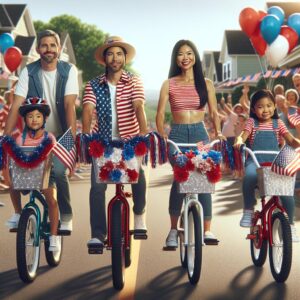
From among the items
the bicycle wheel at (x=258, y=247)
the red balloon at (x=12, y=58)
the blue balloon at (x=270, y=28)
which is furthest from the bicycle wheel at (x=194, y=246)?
the red balloon at (x=12, y=58)

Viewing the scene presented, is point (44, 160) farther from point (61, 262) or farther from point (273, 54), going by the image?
point (273, 54)

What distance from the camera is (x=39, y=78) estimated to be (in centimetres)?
660

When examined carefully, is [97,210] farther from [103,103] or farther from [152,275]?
[103,103]

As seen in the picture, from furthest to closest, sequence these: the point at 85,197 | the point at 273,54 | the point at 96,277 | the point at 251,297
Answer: the point at 273,54 → the point at 85,197 → the point at 96,277 → the point at 251,297

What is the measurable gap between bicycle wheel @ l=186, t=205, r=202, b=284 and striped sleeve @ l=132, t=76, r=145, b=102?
44.1 inches

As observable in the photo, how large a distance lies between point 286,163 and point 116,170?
1442 millimetres

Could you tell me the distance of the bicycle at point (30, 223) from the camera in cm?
581

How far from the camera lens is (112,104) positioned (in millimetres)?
6277

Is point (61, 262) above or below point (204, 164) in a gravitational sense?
below

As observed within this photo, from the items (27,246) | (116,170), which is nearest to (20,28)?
(27,246)

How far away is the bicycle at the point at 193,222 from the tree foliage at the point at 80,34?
82.0 m

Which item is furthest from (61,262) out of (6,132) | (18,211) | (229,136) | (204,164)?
(229,136)

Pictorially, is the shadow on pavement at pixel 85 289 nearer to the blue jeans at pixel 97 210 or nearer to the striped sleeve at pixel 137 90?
the blue jeans at pixel 97 210

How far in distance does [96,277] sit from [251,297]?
5.05 feet
